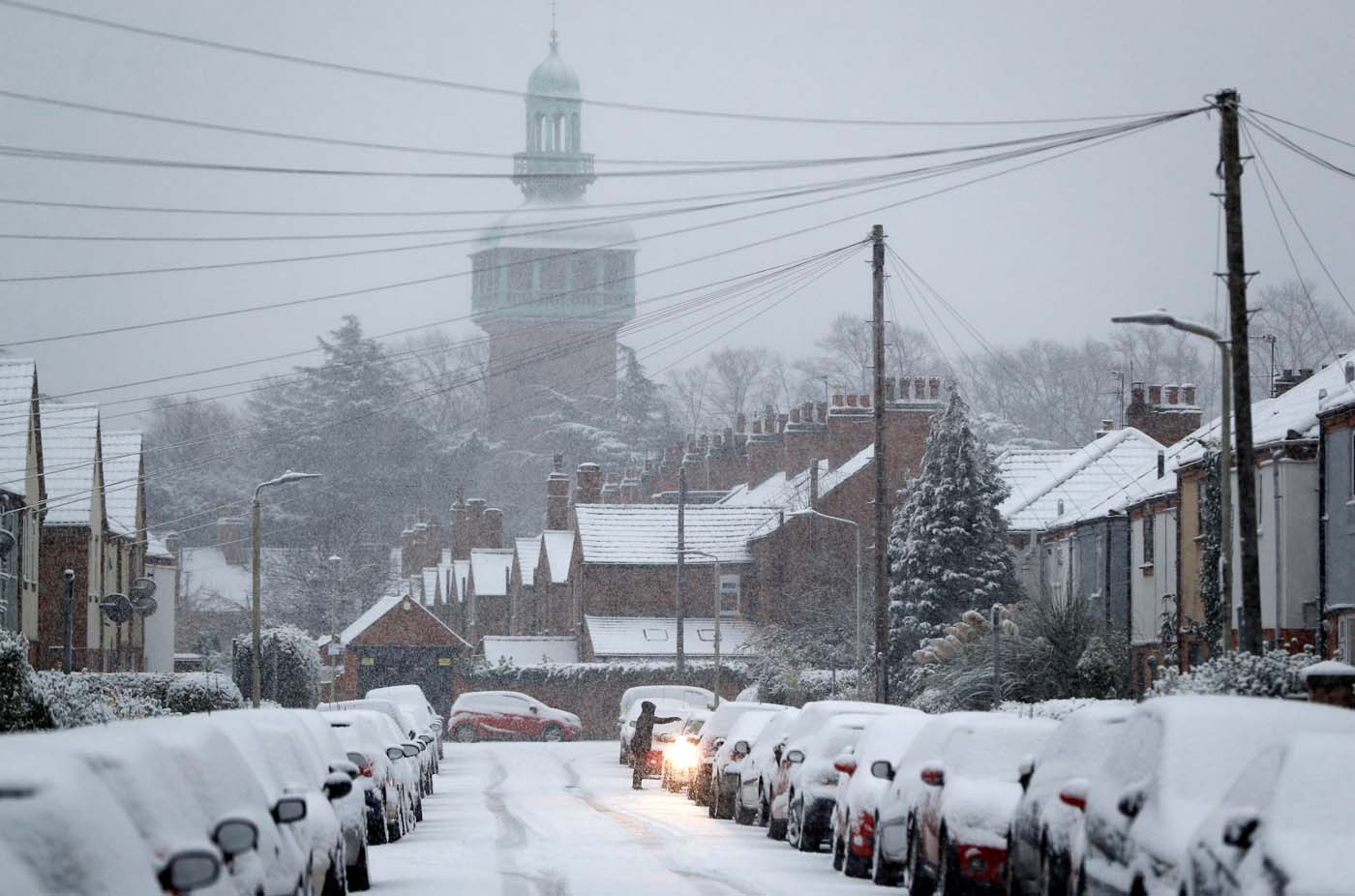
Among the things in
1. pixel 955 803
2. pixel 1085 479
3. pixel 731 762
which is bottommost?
pixel 731 762

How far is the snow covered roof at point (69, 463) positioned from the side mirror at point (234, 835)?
46467mm

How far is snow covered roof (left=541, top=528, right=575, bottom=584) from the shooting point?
267 ft

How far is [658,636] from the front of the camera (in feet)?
250

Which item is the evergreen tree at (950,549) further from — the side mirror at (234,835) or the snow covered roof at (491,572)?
the side mirror at (234,835)

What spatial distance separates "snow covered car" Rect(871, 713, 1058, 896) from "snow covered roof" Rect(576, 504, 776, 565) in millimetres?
57870

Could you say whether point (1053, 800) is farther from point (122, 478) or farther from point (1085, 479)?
point (122, 478)

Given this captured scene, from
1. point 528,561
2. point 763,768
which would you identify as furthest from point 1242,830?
point 528,561

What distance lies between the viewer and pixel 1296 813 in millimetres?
9719

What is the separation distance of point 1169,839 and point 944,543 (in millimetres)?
46973

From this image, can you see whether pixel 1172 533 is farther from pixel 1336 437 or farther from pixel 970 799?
pixel 970 799

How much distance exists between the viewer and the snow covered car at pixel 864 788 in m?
19.5

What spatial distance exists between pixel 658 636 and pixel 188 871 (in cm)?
6724

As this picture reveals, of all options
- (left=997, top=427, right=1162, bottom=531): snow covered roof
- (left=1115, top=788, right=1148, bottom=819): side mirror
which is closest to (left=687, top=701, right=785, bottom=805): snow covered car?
(left=1115, top=788, right=1148, bottom=819): side mirror

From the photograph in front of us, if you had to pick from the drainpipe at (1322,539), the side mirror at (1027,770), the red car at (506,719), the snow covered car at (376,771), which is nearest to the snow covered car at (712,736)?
the snow covered car at (376,771)
